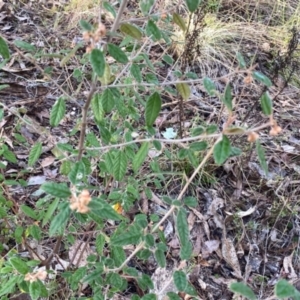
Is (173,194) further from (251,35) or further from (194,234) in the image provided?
(251,35)

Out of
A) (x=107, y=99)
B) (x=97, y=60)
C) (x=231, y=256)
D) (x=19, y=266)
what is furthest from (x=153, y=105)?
(x=231, y=256)

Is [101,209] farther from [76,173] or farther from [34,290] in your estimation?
[34,290]

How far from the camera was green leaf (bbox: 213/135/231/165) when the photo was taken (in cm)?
84

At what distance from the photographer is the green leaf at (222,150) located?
0.84 m

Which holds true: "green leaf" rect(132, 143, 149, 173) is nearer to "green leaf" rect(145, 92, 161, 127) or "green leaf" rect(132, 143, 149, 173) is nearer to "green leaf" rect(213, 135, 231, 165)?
"green leaf" rect(145, 92, 161, 127)

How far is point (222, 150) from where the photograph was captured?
2.77 ft

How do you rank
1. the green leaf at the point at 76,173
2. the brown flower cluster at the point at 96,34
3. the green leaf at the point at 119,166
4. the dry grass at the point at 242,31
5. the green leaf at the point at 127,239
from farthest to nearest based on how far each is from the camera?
1. the dry grass at the point at 242,31
2. the green leaf at the point at 119,166
3. the green leaf at the point at 127,239
4. the green leaf at the point at 76,173
5. the brown flower cluster at the point at 96,34

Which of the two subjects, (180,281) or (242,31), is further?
(242,31)

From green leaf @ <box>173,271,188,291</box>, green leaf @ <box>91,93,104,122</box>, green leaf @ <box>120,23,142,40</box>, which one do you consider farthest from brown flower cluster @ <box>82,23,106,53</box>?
green leaf @ <box>173,271,188,291</box>

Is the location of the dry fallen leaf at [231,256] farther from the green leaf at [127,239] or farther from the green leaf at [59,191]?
the green leaf at [59,191]

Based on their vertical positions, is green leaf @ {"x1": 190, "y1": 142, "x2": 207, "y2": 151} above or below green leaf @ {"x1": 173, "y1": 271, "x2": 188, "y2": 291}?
above

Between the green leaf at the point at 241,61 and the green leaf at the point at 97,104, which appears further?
the green leaf at the point at 97,104

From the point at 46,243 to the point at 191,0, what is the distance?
121 centimetres

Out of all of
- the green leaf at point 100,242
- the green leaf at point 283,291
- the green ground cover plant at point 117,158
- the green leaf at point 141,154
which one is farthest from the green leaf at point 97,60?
the green leaf at point 100,242
